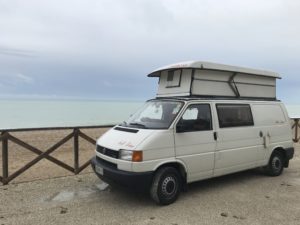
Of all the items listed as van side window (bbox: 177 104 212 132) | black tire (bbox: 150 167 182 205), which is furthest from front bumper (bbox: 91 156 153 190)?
van side window (bbox: 177 104 212 132)

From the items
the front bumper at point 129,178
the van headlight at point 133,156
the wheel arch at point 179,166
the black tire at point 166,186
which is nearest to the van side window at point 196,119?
the wheel arch at point 179,166

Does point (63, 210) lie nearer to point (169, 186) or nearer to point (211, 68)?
point (169, 186)

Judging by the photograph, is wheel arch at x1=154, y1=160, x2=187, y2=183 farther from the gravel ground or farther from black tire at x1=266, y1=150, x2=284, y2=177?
black tire at x1=266, y1=150, x2=284, y2=177

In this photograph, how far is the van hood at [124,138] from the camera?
5.14 metres

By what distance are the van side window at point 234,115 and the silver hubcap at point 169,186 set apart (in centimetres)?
164

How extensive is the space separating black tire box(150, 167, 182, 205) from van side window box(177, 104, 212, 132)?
32.6 inches

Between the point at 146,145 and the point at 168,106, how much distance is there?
1.16 m

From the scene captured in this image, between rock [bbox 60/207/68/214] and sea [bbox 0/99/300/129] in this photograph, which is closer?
rock [bbox 60/207/68/214]

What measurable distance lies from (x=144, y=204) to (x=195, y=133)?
1.62m

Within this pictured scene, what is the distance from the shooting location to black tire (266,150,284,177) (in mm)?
7473

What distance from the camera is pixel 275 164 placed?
7562mm

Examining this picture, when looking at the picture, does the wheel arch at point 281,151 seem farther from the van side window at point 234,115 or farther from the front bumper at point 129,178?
the front bumper at point 129,178

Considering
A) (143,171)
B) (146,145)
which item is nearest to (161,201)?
(143,171)

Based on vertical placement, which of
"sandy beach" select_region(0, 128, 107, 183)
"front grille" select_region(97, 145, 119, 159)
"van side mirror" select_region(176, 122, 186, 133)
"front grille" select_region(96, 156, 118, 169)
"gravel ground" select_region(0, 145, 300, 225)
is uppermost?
"van side mirror" select_region(176, 122, 186, 133)
